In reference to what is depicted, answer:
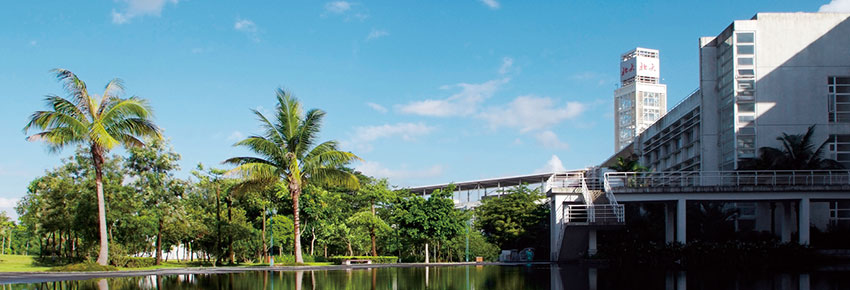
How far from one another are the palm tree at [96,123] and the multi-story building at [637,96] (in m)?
129

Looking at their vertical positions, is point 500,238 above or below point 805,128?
below

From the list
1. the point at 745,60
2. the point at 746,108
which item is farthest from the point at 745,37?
the point at 746,108

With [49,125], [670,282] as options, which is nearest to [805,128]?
[670,282]

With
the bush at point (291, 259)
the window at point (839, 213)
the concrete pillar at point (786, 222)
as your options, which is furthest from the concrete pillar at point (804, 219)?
the bush at point (291, 259)

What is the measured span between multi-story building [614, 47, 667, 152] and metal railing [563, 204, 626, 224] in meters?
116

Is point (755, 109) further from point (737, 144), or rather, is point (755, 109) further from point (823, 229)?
point (823, 229)

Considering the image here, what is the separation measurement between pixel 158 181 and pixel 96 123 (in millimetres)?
9903

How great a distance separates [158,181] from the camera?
38656 mm

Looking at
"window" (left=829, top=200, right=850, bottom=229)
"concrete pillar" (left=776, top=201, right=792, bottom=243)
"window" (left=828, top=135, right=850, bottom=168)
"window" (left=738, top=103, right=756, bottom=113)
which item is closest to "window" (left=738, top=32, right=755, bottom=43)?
"window" (left=738, top=103, right=756, bottom=113)

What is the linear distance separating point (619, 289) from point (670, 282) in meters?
3.31

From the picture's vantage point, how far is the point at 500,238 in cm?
5312

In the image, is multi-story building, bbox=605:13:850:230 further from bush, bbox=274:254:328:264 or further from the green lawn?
the green lawn

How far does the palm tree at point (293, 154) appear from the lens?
34562mm

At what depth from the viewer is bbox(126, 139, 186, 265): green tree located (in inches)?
1497
